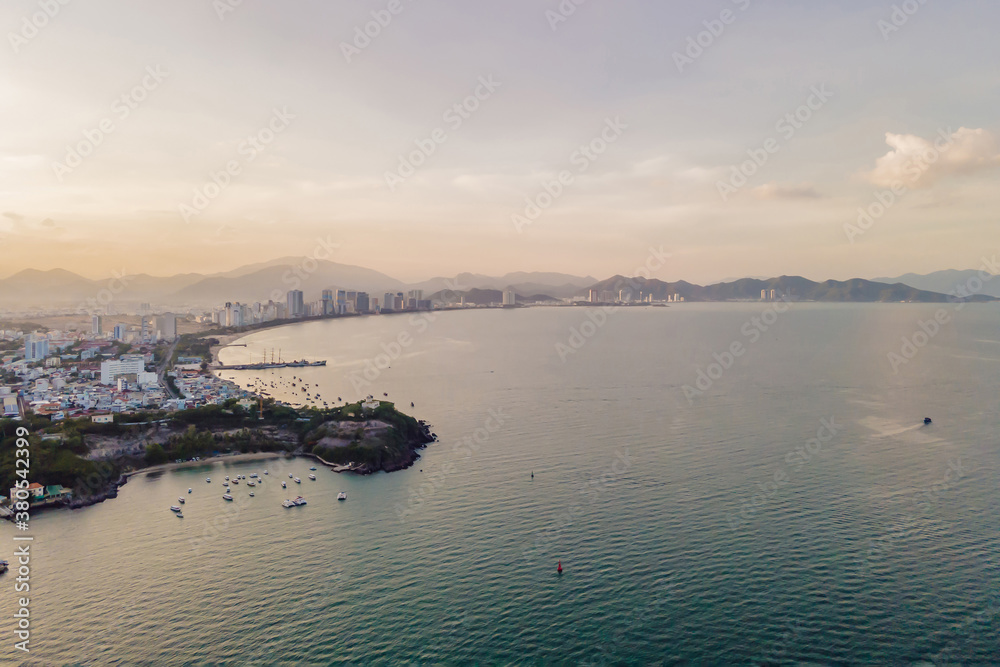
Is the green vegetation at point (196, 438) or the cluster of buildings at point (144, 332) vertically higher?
the cluster of buildings at point (144, 332)

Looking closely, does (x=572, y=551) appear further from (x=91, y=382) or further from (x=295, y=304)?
(x=295, y=304)

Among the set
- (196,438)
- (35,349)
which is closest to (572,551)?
(196,438)

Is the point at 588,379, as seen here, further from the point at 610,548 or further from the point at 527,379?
the point at 610,548

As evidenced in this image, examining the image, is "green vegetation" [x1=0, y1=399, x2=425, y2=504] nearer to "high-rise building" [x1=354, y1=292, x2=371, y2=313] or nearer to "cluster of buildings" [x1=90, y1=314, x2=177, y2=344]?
"cluster of buildings" [x1=90, y1=314, x2=177, y2=344]

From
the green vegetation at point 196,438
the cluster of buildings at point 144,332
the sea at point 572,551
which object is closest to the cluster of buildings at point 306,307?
the cluster of buildings at point 144,332

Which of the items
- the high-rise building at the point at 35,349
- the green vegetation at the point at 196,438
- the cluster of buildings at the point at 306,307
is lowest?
the green vegetation at the point at 196,438

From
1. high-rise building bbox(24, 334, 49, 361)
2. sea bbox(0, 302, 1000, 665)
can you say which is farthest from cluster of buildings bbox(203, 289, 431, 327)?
sea bbox(0, 302, 1000, 665)

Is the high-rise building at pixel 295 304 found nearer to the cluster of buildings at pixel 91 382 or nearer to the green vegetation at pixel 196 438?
the cluster of buildings at pixel 91 382
